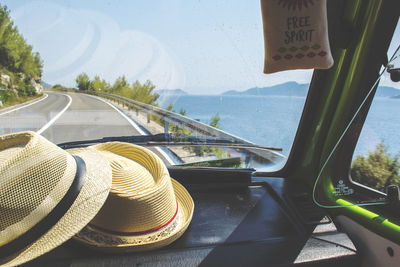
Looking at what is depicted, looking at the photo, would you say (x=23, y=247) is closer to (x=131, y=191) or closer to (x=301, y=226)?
(x=131, y=191)

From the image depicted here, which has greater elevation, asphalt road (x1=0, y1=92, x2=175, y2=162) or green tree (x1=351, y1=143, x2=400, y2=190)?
asphalt road (x1=0, y1=92, x2=175, y2=162)

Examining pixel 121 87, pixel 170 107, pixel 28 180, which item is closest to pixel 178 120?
pixel 170 107

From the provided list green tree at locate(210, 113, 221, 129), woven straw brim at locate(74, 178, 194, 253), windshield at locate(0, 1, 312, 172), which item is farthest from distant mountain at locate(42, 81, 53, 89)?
green tree at locate(210, 113, 221, 129)

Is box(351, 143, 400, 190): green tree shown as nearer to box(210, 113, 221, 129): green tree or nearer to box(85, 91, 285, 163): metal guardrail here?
box(85, 91, 285, 163): metal guardrail

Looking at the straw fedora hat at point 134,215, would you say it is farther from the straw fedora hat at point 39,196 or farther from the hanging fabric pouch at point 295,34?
the hanging fabric pouch at point 295,34

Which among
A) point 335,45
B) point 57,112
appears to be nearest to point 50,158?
point 57,112

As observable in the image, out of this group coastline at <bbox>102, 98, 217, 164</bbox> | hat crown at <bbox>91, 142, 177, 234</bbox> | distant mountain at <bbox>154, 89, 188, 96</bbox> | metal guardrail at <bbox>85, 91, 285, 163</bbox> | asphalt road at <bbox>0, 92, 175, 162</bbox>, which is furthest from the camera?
coastline at <bbox>102, 98, 217, 164</bbox>

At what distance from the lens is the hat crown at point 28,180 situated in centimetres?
98

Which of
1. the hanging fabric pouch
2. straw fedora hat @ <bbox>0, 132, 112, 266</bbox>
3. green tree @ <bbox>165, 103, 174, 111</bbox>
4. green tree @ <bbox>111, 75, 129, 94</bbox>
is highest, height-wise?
the hanging fabric pouch

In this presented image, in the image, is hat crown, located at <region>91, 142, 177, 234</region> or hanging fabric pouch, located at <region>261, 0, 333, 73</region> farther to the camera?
hat crown, located at <region>91, 142, 177, 234</region>

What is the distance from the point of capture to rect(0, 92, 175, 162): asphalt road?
6.71 ft

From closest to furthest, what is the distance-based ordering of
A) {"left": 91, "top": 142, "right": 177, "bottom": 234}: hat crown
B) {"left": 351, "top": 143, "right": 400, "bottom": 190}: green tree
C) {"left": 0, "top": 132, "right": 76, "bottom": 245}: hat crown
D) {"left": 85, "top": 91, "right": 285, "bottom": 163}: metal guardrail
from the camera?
{"left": 0, "top": 132, "right": 76, "bottom": 245}: hat crown
{"left": 91, "top": 142, "right": 177, "bottom": 234}: hat crown
{"left": 351, "top": 143, "right": 400, "bottom": 190}: green tree
{"left": 85, "top": 91, "right": 285, "bottom": 163}: metal guardrail

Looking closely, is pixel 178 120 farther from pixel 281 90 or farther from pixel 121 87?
pixel 281 90

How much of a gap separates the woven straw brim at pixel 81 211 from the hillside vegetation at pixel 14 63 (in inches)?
34.8
